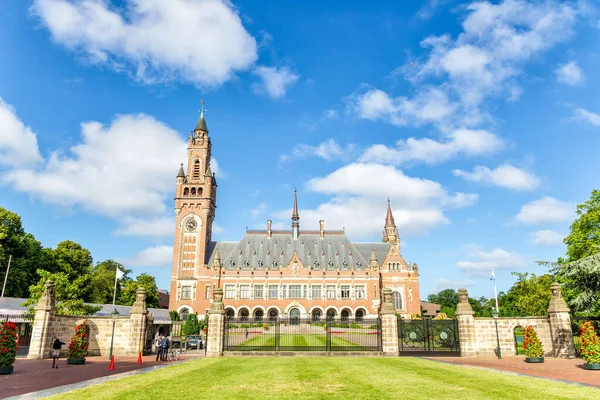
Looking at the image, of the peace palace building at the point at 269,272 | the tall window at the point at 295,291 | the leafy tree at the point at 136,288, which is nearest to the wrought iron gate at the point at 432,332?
the peace palace building at the point at 269,272

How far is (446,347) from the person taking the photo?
2848 centimetres

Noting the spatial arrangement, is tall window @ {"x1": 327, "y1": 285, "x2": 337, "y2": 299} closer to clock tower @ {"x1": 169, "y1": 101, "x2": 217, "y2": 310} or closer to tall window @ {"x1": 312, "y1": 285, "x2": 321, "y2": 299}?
tall window @ {"x1": 312, "y1": 285, "x2": 321, "y2": 299}

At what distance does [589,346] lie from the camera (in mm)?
17703

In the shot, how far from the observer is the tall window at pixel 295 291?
229ft

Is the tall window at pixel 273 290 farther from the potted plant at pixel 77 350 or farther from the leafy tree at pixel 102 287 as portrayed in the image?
the potted plant at pixel 77 350

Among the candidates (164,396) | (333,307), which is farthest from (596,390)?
(333,307)

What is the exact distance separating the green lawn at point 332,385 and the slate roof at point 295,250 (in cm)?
5534

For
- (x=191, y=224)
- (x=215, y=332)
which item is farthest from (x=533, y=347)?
(x=191, y=224)

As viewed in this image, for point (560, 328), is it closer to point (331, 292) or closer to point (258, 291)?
point (331, 292)

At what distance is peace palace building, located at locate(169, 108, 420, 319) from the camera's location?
225 feet

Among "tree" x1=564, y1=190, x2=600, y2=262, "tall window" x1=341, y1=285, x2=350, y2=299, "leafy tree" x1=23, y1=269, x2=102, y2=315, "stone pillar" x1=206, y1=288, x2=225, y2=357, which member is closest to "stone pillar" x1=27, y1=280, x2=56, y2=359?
"stone pillar" x1=206, y1=288, x2=225, y2=357

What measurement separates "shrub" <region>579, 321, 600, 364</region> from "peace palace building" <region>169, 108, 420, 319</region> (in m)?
51.4

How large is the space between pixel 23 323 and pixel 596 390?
34769 mm

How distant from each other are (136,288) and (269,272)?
75.3ft
